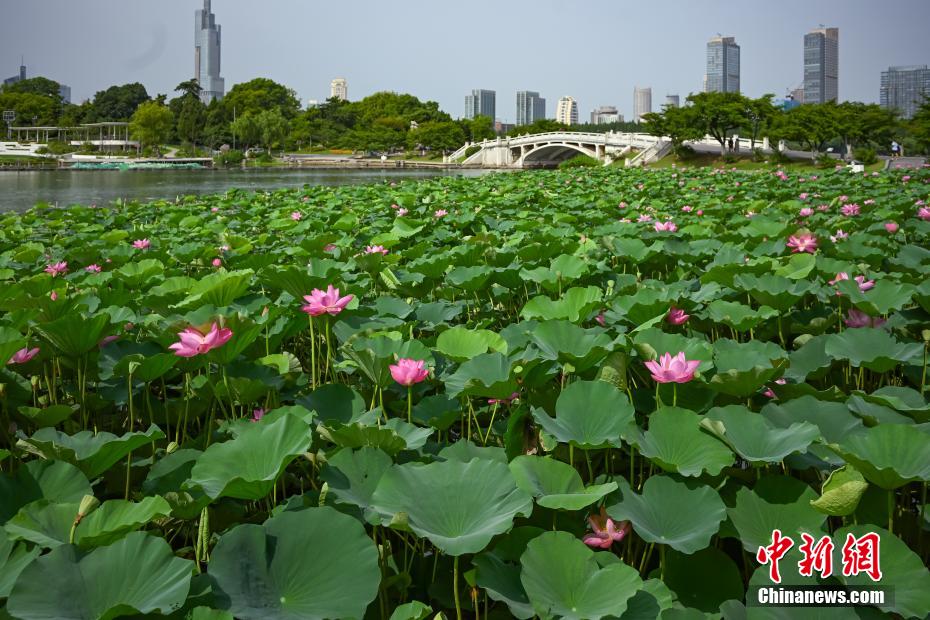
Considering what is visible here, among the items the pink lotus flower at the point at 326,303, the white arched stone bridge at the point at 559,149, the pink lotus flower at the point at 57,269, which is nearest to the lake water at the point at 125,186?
the pink lotus flower at the point at 57,269

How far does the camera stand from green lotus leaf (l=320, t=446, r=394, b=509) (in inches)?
52.7

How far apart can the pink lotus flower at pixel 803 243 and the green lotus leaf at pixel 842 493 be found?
2.84 m

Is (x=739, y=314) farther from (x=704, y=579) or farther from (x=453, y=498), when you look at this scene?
(x=453, y=498)

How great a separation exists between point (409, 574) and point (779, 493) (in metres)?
0.70

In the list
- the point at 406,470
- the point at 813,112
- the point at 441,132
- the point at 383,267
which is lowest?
the point at 406,470

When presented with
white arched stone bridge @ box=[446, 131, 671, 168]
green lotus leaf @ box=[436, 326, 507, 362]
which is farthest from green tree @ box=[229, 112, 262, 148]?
green lotus leaf @ box=[436, 326, 507, 362]

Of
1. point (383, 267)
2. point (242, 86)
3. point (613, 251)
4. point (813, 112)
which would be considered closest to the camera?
point (383, 267)

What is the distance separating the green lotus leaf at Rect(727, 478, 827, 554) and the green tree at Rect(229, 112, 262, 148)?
67266 mm

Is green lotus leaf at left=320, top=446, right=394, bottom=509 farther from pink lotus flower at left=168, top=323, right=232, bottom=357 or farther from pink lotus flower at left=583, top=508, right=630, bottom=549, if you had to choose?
pink lotus flower at left=168, top=323, right=232, bottom=357

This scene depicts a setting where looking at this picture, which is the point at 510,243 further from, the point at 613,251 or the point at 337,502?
the point at 337,502

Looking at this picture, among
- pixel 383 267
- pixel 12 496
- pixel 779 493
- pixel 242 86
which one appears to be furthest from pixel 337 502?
pixel 242 86

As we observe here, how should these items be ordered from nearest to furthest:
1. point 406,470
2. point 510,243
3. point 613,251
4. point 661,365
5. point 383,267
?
point 406,470 < point 661,365 < point 383,267 < point 613,251 < point 510,243

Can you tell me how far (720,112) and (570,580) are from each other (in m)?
38.8

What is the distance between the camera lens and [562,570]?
113cm
